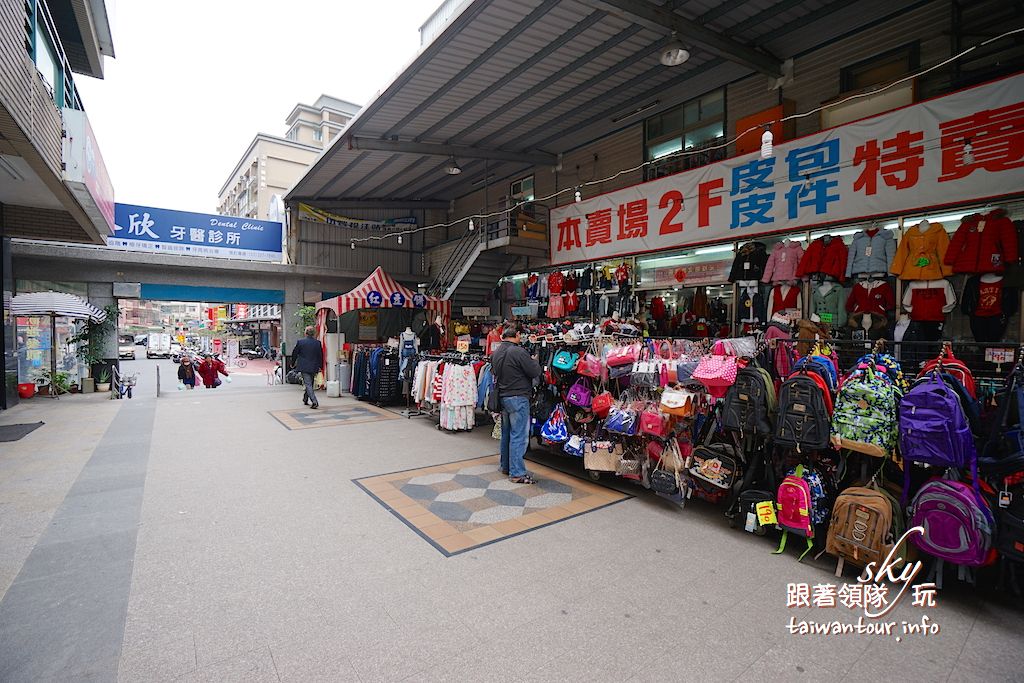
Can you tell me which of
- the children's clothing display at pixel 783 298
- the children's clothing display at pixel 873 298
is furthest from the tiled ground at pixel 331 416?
the children's clothing display at pixel 873 298

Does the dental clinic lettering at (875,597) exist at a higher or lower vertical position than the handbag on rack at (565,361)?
lower

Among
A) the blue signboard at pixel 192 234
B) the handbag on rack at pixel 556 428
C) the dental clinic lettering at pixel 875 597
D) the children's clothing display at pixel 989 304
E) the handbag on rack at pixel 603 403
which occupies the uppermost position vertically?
the blue signboard at pixel 192 234

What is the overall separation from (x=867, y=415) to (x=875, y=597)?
1.29 meters

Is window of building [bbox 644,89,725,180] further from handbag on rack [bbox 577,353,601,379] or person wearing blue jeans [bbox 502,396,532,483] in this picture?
person wearing blue jeans [bbox 502,396,532,483]

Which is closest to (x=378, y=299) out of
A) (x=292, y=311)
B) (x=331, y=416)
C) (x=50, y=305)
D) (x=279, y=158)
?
(x=331, y=416)

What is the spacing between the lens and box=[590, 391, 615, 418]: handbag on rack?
5.59 m

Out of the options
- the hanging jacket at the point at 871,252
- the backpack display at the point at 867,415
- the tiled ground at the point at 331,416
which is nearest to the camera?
the backpack display at the point at 867,415

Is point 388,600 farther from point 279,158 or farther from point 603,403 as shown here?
point 279,158

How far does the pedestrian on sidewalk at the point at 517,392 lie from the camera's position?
5.86m

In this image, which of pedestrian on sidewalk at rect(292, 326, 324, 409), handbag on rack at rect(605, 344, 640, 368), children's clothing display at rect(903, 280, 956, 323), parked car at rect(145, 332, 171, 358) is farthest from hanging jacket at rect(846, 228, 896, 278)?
parked car at rect(145, 332, 171, 358)

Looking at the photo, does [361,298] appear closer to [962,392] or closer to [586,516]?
[586,516]

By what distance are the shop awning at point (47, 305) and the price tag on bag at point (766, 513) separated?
14.8 metres

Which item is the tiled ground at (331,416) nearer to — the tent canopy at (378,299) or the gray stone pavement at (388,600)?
the tent canopy at (378,299)

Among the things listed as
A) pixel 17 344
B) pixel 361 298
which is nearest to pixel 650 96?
pixel 361 298
